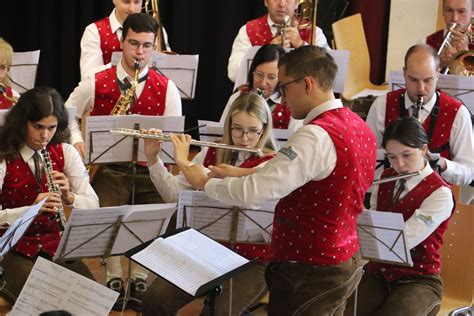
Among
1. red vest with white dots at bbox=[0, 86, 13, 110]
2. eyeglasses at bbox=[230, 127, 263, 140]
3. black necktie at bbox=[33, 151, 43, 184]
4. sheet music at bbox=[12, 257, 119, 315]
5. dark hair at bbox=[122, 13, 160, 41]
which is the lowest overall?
sheet music at bbox=[12, 257, 119, 315]

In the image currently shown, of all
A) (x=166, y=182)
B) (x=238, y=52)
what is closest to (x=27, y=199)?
(x=166, y=182)

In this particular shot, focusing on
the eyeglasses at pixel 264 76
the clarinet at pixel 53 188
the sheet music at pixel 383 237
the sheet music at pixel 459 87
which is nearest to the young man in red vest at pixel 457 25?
the sheet music at pixel 459 87

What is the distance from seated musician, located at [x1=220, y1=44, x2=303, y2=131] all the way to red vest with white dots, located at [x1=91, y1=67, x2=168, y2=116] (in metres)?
0.39

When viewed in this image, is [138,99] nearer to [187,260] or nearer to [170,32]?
[187,260]

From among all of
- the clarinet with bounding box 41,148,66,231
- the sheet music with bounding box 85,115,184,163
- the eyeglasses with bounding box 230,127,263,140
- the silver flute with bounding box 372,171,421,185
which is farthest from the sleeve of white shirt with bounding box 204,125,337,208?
the sheet music with bounding box 85,115,184,163

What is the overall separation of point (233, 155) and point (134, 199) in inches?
34.9

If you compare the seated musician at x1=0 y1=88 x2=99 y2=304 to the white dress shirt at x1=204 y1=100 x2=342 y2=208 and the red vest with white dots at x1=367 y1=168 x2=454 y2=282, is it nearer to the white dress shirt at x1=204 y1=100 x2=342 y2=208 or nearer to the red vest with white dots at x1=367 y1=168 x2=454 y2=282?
the white dress shirt at x1=204 y1=100 x2=342 y2=208

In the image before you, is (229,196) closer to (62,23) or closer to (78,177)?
(78,177)

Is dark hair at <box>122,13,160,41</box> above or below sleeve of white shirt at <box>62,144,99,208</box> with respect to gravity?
above

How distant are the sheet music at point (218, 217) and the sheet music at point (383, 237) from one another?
414 mm

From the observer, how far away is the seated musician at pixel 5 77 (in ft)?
17.6

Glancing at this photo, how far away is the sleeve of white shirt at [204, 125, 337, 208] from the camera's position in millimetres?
3191

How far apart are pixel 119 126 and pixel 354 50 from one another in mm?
3026

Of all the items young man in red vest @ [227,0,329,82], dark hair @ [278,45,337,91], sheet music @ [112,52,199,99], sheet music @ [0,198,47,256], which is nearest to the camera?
dark hair @ [278,45,337,91]
